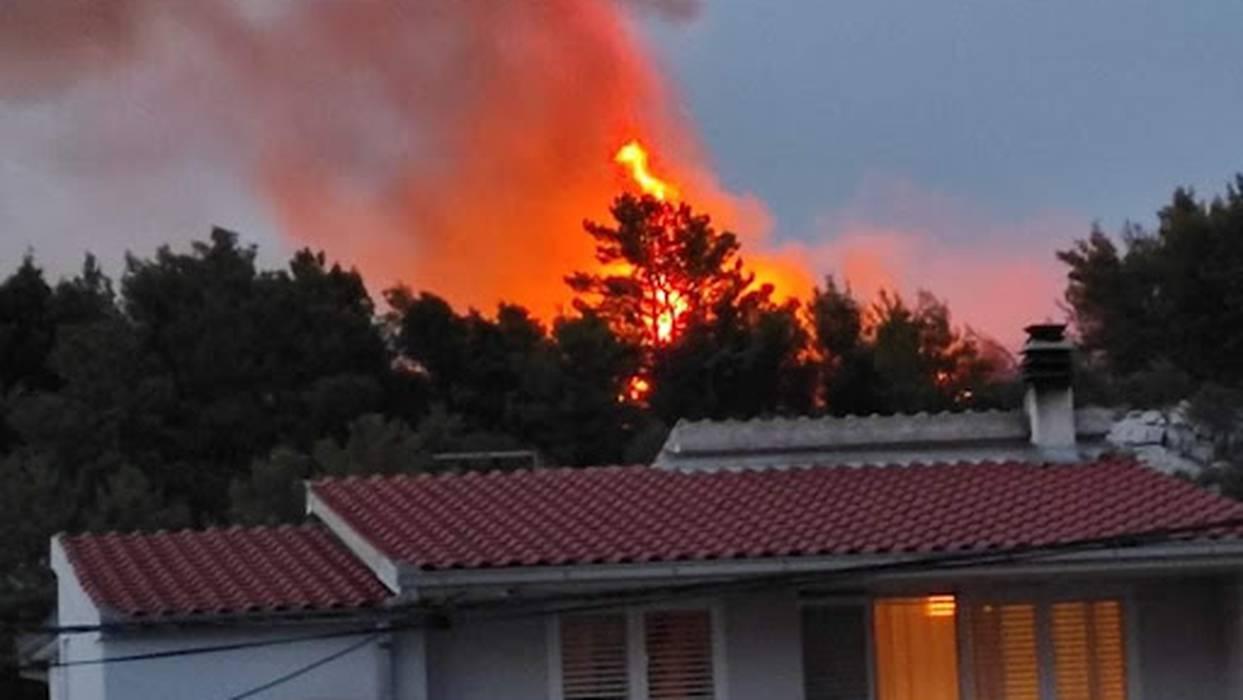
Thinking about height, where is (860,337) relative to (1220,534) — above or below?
above

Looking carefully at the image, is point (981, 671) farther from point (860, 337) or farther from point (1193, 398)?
point (860, 337)

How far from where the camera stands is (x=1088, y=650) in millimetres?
26281

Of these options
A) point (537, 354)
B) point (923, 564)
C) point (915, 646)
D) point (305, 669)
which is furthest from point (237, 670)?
point (537, 354)

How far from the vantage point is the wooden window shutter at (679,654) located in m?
25.7

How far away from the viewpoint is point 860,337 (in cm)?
8038

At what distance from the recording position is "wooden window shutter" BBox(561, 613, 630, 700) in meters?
25.6

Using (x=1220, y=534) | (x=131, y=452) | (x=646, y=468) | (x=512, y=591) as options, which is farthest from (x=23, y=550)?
(x=1220, y=534)

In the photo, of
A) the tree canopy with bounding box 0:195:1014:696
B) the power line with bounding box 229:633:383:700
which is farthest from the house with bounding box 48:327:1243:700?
the tree canopy with bounding box 0:195:1014:696

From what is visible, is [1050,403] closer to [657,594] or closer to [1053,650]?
[1053,650]

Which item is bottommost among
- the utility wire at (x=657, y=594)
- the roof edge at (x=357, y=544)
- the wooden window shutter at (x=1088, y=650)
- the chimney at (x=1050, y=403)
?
the wooden window shutter at (x=1088, y=650)

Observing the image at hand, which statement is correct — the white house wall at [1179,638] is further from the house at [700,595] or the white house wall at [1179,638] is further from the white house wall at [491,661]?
the white house wall at [491,661]

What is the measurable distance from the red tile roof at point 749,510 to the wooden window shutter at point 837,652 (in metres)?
0.86

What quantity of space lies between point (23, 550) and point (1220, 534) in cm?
2689

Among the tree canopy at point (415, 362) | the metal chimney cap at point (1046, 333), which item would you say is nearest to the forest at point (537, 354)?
the tree canopy at point (415, 362)
